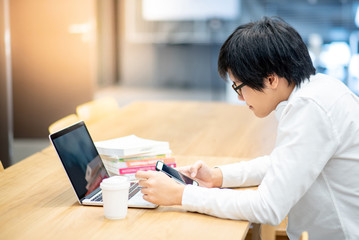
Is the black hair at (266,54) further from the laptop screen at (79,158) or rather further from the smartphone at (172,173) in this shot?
the laptop screen at (79,158)

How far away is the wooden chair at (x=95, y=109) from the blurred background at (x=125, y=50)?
96cm

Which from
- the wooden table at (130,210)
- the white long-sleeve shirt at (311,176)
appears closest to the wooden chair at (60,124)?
the wooden table at (130,210)

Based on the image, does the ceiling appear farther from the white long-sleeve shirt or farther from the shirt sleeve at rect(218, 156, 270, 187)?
the white long-sleeve shirt

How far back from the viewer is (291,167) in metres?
1.26

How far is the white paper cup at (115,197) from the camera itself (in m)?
1.29

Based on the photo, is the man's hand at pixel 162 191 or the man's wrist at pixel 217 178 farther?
the man's wrist at pixel 217 178

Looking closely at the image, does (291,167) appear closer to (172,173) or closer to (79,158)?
(172,173)

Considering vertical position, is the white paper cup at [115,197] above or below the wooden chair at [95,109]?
above

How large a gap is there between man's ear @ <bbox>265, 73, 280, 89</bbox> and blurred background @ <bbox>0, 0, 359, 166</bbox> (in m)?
1.32

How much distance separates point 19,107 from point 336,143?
404 centimetres

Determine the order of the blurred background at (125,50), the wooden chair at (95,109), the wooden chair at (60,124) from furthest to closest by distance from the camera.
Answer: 1. the blurred background at (125,50)
2. the wooden chair at (95,109)
3. the wooden chair at (60,124)

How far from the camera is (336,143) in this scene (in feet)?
4.23

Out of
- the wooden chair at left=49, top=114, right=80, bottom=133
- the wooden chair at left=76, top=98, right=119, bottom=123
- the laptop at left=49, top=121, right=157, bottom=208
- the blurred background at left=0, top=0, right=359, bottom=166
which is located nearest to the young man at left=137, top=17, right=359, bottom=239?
the laptop at left=49, top=121, right=157, bottom=208

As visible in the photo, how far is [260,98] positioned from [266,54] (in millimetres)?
146
